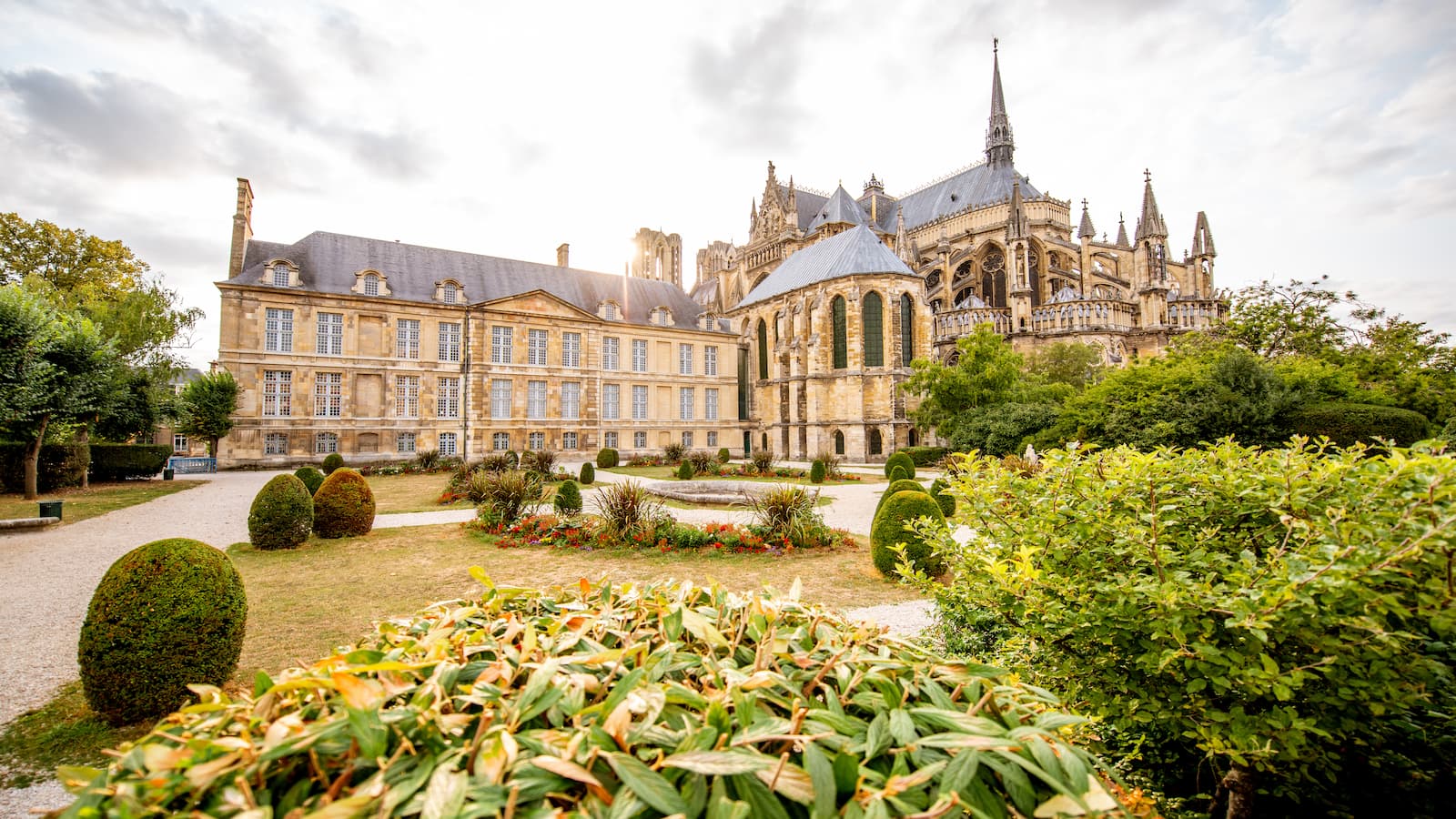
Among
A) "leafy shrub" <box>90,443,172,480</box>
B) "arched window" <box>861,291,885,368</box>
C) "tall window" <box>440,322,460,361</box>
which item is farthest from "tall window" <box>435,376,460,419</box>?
"arched window" <box>861,291,885,368</box>

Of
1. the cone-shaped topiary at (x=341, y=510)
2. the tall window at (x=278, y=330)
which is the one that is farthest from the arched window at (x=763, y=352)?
the cone-shaped topiary at (x=341, y=510)

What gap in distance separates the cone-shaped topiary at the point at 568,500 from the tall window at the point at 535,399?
2046cm

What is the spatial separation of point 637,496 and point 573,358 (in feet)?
78.0

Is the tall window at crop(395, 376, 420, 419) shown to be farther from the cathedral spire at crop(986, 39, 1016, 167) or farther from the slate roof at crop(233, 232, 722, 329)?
the cathedral spire at crop(986, 39, 1016, 167)

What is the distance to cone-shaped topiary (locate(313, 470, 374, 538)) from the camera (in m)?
10.2

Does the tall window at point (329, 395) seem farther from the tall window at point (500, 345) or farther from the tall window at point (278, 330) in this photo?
the tall window at point (500, 345)

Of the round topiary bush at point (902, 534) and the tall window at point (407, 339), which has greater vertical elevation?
the tall window at point (407, 339)

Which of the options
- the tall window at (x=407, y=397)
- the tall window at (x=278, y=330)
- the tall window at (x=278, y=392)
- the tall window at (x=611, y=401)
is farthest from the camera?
the tall window at (x=611, y=401)

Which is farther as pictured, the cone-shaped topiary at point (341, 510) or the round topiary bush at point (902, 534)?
the cone-shaped topiary at point (341, 510)

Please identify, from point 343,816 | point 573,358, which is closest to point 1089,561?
point 343,816

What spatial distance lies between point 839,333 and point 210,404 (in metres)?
28.3

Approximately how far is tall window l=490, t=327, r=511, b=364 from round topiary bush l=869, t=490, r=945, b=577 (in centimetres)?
2690

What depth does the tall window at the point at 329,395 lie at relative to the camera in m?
26.8

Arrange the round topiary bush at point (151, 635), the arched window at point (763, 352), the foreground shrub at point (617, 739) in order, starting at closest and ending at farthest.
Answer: the foreground shrub at point (617, 739) < the round topiary bush at point (151, 635) < the arched window at point (763, 352)
